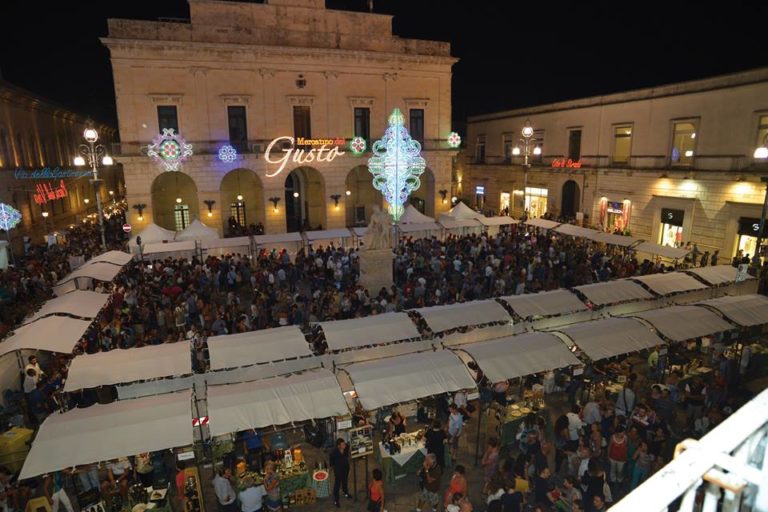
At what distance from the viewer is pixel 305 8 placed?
32594 millimetres

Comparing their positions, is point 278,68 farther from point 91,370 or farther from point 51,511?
point 51,511

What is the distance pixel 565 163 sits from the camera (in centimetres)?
3569

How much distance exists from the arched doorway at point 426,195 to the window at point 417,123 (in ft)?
8.41

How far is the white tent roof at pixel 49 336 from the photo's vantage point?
1227cm

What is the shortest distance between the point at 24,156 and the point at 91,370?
31.3 meters

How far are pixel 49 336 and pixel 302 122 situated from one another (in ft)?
81.3

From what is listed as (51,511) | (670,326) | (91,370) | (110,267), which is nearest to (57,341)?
(91,370)

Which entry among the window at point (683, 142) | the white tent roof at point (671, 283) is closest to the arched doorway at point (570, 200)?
the window at point (683, 142)

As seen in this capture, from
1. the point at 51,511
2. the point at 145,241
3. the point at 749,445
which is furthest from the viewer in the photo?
the point at 145,241

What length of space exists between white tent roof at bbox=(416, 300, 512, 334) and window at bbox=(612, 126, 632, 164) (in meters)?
23.1

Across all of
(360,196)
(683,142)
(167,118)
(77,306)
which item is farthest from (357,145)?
(77,306)

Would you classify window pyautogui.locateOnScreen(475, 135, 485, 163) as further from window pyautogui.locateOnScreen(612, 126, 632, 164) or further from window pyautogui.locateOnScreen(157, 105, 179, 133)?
window pyautogui.locateOnScreen(157, 105, 179, 133)

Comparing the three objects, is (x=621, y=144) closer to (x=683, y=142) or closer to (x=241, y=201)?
(x=683, y=142)

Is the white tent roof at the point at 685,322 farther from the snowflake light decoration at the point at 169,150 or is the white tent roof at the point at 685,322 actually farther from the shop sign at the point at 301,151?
the snowflake light decoration at the point at 169,150
